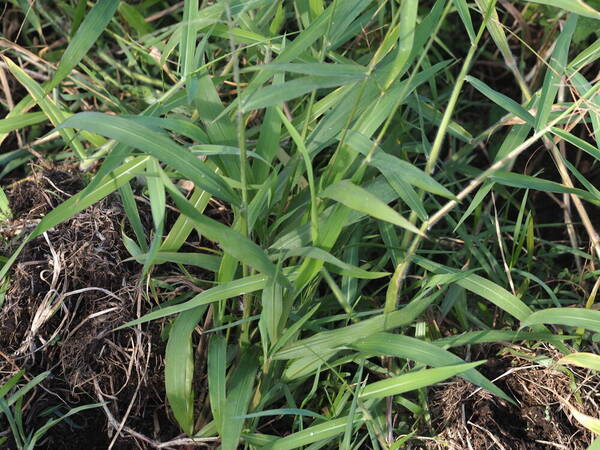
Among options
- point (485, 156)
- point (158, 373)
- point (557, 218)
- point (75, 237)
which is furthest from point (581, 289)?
point (75, 237)

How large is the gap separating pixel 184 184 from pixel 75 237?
0.27m

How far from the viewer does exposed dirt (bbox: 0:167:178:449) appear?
124cm

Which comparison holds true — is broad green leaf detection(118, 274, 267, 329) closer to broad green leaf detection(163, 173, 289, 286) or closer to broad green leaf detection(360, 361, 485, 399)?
broad green leaf detection(163, 173, 289, 286)

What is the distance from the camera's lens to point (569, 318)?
3.73 ft

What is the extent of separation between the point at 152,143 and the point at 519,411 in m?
0.81

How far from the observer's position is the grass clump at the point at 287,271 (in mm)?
1076

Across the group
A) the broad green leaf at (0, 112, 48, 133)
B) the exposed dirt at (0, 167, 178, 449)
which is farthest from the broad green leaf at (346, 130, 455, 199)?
the broad green leaf at (0, 112, 48, 133)

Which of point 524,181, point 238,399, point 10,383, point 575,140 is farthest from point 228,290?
point 575,140

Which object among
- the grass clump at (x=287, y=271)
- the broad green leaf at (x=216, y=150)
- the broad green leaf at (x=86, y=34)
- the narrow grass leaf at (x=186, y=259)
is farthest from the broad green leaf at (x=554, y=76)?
the broad green leaf at (x=86, y=34)

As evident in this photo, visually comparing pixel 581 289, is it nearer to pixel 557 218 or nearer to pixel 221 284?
pixel 557 218

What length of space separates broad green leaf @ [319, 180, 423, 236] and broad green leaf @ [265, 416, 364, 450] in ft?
1.19

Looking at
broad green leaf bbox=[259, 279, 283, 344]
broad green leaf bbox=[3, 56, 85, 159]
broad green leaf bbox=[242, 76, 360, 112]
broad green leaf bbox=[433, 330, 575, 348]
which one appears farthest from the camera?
broad green leaf bbox=[3, 56, 85, 159]

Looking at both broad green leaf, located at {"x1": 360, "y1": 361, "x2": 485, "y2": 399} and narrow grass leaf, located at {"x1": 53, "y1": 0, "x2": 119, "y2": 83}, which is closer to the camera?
broad green leaf, located at {"x1": 360, "y1": 361, "x2": 485, "y2": 399}

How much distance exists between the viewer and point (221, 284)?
1.12 m
